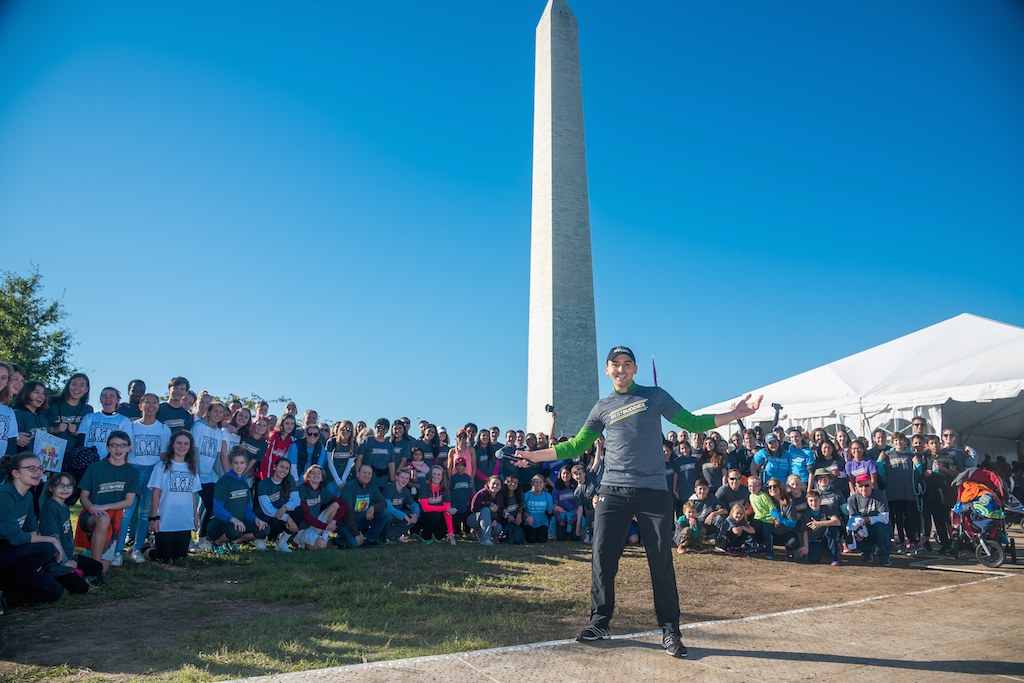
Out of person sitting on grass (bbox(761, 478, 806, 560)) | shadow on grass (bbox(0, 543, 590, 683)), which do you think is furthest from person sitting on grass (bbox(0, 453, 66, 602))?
person sitting on grass (bbox(761, 478, 806, 560))

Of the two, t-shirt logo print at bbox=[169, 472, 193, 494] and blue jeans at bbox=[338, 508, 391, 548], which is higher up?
t-shirt logo print at bbox=[169, 472, 193, 494]

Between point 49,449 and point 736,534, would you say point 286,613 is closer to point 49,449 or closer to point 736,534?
point 49,449

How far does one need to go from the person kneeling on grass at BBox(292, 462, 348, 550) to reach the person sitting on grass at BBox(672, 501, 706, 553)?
4.69 m

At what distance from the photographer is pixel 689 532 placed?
29.3 ft

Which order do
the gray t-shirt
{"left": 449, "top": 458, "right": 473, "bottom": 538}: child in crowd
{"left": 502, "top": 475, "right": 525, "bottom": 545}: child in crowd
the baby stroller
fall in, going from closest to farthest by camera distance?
the gray t-shirt < the baby stroller < {"left": 502, "top": 475, "right": 525, "bottom": 545}: child in crowd < {"left": 449, "top": 458, "right": 473, "bottom": 538}: child in crowd

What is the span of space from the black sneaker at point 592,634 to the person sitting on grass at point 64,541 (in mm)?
4127

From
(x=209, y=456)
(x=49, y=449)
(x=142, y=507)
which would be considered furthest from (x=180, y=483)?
(x=49, y=449)

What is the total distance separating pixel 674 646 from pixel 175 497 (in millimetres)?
5553

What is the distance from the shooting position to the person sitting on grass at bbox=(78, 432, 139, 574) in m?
6.03

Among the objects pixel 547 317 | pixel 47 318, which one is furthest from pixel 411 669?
pixel 47 318

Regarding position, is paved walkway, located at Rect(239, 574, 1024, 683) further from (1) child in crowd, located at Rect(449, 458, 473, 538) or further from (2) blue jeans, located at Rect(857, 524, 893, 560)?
(1) child in crowd, located at Rect(449, 458, 473, 538)

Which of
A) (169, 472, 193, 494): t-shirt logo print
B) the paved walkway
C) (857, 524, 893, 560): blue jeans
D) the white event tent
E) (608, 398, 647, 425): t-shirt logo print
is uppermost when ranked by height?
the white event tent

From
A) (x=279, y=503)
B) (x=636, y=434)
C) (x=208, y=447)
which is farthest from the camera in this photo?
(x=279, y=503)

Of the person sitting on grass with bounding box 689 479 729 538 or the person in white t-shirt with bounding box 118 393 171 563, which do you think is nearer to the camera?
the person in white t-shirt with bounding box 118 393 171 563
